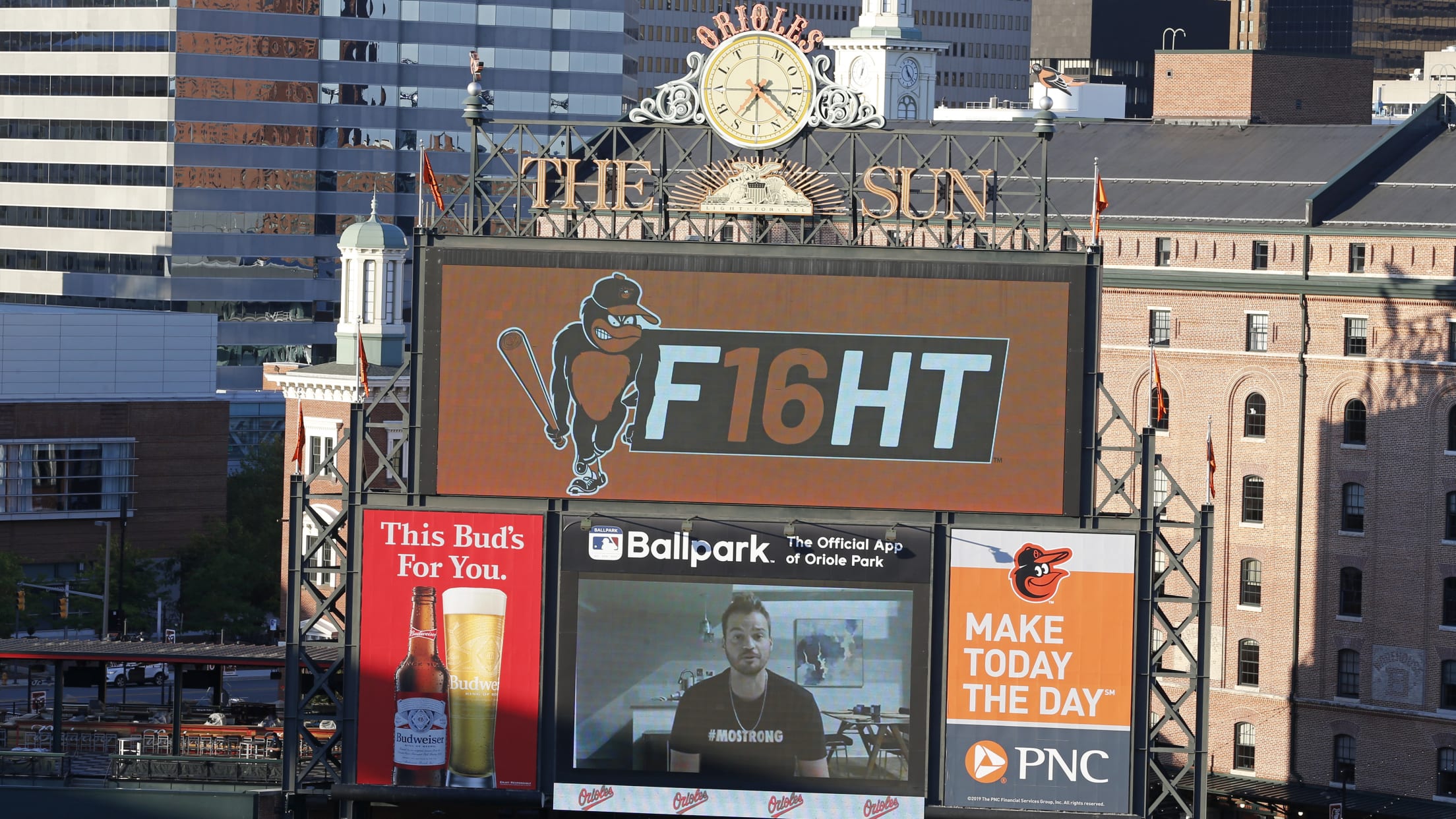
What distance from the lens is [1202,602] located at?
60281 millimetres

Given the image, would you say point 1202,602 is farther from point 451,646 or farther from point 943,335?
point 451,646

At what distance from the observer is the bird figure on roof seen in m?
92.3

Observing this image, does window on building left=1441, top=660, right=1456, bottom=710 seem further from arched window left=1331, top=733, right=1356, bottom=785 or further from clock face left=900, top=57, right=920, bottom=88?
clock face left=900, top=57, right=920, bottom=88

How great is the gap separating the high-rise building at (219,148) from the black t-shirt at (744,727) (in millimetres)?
123390

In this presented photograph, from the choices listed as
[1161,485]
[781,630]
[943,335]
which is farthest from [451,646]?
[1161,485]

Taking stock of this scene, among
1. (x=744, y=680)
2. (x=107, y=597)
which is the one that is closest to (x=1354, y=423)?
(x=744, y=680)

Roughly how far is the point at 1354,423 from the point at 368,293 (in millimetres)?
36719

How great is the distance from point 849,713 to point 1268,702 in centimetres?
3784

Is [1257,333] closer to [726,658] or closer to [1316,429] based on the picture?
[1316,429]

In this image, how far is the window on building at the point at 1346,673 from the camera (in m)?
Answer: 92.4

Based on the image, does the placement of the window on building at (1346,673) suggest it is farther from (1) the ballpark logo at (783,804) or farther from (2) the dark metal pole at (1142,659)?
(1) the ballpark logo at (783,804)

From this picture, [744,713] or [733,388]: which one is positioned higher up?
[733,388]

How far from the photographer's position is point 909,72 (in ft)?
433

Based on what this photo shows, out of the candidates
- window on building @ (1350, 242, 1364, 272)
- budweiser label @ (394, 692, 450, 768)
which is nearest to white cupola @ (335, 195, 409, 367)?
window on building @ (1350, 242, 1364, 272)
